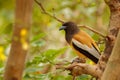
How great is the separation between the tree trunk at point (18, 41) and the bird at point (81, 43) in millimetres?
2225

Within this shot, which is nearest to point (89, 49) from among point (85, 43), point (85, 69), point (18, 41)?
point (85, 43)

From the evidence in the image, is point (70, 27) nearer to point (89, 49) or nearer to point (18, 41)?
point (89, 49)

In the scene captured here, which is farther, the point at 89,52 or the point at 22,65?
the point at 89,52

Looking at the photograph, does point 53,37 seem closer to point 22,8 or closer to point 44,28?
point 44,28

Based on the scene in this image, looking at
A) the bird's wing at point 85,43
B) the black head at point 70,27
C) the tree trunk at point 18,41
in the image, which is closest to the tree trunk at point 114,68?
the tree trunk at point 18,41

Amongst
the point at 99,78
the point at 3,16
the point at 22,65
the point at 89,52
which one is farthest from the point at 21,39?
the point at 3,16

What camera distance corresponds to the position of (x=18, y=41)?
90cm

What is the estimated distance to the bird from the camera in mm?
3262

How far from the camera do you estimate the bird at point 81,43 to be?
10.7 ft

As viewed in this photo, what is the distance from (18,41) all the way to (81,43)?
2896 millimetres

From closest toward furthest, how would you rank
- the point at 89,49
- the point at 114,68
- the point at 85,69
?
the point at 114,68 < the point at 85,69 < the point at 89,49

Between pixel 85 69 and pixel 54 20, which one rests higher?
pixel 54 20

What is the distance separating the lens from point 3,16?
427cm

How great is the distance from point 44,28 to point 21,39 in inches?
183
